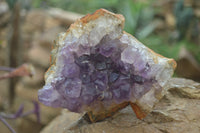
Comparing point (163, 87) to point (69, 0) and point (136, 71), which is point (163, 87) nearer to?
point (136, 71)

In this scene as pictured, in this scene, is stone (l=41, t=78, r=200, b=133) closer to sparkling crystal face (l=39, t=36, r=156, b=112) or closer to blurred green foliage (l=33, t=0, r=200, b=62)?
sparkling crystal face (l=39, t=36, r=156, b=112)

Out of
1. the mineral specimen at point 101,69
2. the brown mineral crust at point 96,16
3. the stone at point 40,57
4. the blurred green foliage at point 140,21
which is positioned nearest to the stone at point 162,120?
the mineral specimen at point 101,69

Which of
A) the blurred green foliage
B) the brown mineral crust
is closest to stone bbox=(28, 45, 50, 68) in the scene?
the blurred green foliage

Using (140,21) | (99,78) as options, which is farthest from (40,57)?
(99,78)

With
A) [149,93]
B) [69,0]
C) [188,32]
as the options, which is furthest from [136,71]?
[69,0]

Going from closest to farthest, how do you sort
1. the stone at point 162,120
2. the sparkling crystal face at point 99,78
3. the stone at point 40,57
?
1. the sparkling crystal face at point 99,78
2. the stone at point 162,120
3. the stone at point 40,57

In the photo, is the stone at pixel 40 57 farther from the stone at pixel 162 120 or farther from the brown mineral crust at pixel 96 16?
the brown mineral crust at pixel 96 16

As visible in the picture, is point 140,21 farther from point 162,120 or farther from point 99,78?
point 99,78

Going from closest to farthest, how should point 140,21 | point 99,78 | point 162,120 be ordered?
point 99,78 → point 162,120 → point 140,21
